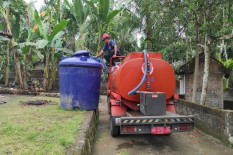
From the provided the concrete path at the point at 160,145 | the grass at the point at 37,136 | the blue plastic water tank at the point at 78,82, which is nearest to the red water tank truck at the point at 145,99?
the concrete path at the point at 160,145

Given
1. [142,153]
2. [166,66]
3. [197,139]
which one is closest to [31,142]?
[142,153]

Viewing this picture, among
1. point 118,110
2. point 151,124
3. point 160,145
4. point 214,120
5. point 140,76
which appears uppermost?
point 140,76

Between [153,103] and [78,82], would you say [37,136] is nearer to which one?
[153,103]

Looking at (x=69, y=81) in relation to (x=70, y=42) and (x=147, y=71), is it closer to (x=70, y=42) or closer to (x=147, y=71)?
(x=147, y=71)

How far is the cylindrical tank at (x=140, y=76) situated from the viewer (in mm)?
4215

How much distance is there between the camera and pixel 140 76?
4.25m

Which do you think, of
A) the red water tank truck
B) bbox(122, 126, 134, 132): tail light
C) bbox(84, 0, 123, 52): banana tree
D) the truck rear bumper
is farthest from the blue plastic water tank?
bbox(84, 0, 123, 52): banana tree

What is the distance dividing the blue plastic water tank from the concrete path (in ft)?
3.41

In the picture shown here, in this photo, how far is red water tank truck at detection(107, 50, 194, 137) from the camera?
366 centimetres

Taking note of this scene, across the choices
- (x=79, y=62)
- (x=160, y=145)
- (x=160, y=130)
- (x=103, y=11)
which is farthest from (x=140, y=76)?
(x=103, y=11)

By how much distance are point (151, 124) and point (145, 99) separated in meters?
0.50

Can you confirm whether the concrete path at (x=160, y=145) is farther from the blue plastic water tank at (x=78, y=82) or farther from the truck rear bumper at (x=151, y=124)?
the blue plastic water tank at (x=78, y=82)

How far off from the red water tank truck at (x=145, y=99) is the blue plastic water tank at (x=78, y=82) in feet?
4.32

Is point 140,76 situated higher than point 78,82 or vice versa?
point 140,76
